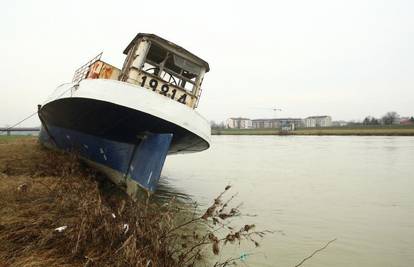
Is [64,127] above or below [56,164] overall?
above

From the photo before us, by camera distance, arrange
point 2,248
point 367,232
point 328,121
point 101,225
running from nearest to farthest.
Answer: point 2,248, point 101,225, point 367,232, point 328,121

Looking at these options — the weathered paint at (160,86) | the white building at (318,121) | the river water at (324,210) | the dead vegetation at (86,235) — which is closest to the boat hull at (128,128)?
the weathered paint at (160,86)

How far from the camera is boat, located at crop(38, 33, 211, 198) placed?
7.78 m

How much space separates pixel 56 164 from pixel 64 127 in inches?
58.2

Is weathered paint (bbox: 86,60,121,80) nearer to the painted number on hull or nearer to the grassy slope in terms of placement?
the painted number on hull

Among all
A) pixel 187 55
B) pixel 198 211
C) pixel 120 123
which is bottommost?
pixel 198 211

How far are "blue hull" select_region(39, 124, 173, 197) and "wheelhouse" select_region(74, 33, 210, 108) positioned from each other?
1.40 m

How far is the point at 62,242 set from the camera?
3.76 meters

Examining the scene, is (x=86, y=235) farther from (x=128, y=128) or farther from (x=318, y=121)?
(x=318, y=121)

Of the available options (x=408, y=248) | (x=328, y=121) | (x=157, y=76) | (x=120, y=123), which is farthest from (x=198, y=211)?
(x=328, y=121)

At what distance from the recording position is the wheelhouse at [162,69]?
8836 mm

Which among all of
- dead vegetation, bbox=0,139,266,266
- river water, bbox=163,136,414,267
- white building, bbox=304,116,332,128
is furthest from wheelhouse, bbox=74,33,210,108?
white building, bbox=304,116,332,128

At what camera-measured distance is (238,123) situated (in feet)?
574

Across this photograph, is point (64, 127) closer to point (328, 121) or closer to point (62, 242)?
point (62, 242)
